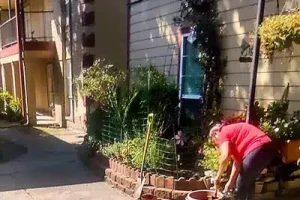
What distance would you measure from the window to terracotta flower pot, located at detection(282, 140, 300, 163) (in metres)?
2.90

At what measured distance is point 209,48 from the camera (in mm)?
7387

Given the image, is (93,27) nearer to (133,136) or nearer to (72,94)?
(72,94)

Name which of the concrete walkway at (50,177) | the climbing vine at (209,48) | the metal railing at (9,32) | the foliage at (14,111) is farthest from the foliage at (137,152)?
the metal railing at (9,32)

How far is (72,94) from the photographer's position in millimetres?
14023

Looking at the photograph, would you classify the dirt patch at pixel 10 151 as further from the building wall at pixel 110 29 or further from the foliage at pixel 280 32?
the foliage at pixel 280 32

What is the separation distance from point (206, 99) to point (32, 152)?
4455mm

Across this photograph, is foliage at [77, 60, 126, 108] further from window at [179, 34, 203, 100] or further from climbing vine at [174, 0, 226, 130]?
climbing vine at [174, 0, 226, 130]

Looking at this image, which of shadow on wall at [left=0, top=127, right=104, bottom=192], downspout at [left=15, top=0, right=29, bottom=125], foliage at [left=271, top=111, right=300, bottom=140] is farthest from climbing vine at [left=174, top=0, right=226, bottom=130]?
downspout at [left=15, top=0, right=29, bottom=125]

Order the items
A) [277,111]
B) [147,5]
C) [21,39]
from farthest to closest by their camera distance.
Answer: [21,39] → [147,5] → [277,111]

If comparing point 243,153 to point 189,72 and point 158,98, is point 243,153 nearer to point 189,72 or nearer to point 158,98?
point 158,98

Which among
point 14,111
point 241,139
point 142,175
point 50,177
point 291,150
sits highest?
Answer: point 241,139

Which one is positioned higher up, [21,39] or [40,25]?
[40,25]

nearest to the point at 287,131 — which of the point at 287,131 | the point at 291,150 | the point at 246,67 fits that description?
the point at 287,131

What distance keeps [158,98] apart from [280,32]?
328 cm
